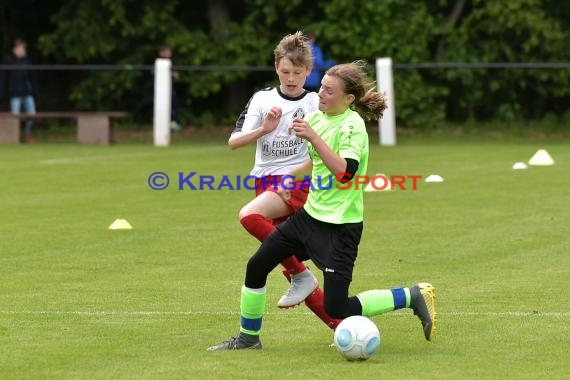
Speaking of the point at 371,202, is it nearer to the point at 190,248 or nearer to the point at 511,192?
the point at 511,192

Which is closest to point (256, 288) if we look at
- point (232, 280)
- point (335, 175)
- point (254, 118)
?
point (335, 175)

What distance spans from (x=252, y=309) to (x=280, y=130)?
1305mm

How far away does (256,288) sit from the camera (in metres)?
7.47

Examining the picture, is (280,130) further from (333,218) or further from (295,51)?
(333,218)

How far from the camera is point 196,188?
17.9 metres

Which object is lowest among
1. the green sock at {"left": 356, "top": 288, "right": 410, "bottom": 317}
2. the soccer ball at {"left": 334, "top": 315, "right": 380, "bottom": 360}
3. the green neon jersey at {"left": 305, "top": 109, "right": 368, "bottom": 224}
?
the soccer ball at {"left": 334, "top": 315, "right": 380, "bottom": 360}

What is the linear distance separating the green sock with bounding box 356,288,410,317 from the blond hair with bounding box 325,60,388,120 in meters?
1.00

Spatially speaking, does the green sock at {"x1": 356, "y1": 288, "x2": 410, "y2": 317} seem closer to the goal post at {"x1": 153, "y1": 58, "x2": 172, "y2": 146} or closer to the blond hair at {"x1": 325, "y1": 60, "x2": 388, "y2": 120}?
the blond hair at {"x1": 325, "y1": 60, "x2": 388, "y2": 120}

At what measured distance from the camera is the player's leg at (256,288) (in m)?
7.38

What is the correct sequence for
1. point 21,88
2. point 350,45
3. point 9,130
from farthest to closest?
point 350,45, point 21,88, point 9,130

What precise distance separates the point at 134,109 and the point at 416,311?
26.2m

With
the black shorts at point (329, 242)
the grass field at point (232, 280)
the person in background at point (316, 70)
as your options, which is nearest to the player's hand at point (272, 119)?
the black shorts at point (329, 242)

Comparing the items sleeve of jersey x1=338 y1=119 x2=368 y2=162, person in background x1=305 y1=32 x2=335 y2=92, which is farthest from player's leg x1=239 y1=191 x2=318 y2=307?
person in background x1=305 y1=32 x2=335 y2=92

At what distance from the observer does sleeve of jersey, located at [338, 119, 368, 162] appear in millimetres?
7252
